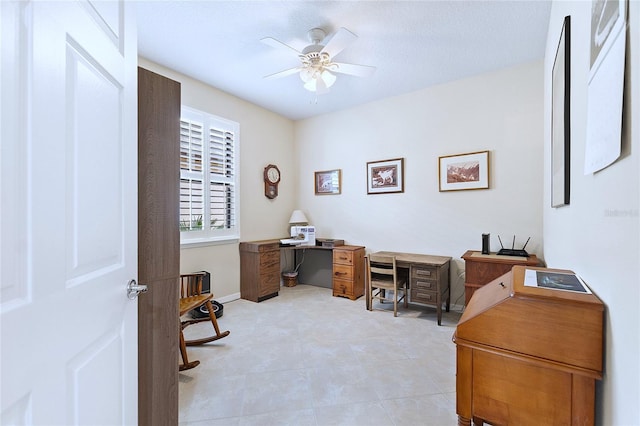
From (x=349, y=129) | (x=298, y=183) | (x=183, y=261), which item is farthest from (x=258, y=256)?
(x=349, y=129)

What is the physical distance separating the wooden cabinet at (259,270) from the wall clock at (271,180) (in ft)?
2.90

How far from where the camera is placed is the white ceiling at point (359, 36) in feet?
7.16

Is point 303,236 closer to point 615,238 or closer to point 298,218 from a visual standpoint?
point 298,218

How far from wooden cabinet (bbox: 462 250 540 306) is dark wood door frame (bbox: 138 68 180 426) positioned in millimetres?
2679

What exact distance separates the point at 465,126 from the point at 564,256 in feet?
7.52

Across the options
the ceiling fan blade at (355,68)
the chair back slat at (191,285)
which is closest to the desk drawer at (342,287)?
the chair back slat at (191,285)

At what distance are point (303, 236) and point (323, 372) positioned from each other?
2503mm

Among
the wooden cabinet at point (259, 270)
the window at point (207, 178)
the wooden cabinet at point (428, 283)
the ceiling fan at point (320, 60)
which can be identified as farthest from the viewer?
the wooden cabinet at point (259, 270)

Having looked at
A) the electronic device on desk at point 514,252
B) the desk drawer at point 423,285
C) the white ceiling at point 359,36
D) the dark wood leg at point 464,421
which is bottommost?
the dark wood leg at point 464,421

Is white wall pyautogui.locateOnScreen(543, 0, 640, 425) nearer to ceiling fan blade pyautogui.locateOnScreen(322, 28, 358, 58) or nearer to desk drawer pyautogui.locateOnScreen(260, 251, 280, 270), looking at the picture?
ceiling fan blade pyautogui.locateOnScreen(322, 28, 358, 58)

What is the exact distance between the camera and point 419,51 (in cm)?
279

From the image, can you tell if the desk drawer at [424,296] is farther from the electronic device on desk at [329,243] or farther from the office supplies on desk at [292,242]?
the office supplies on desk at [292,242]

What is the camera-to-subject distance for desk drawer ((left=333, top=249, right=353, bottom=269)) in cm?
388

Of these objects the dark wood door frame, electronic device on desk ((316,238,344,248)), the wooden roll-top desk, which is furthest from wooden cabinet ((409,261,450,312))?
the dark wood door frame
